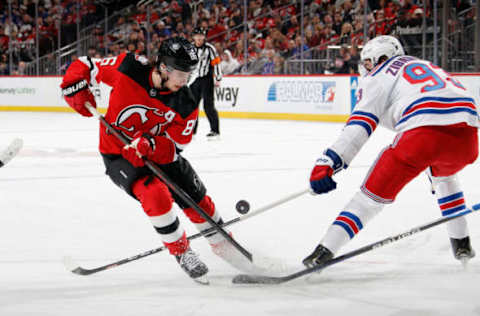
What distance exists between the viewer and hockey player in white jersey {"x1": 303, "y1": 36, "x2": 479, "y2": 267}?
236 cm

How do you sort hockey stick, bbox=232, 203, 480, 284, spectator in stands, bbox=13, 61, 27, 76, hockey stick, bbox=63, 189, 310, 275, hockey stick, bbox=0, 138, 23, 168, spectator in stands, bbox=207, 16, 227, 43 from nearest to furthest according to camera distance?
hockey stick, bbox=232, 203, 480, 284 < hockey stick, bbox=63, 189, 310, 275 < hockey stick, bbox=0, 138, 23, 168 < spectator in stands, bbox=207, 16, 227, 43 < spectator in stands, bbox=13, 61, 27, 76

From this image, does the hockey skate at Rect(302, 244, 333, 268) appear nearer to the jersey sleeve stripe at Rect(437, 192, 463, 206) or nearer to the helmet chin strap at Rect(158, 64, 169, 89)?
the jersey sleeve stripe at Rect(437, 192, 463, 206)

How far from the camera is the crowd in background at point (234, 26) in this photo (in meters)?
10.6

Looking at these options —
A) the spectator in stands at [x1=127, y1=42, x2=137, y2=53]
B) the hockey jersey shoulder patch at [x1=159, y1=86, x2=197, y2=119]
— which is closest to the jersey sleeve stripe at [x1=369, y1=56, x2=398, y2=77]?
the hockey jersey shoulder patch at [x1=159, y1=86, x2=197, y2=119]

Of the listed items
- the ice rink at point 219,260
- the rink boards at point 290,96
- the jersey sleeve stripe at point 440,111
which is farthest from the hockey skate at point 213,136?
the jersey sleeve stripe at point 440,111

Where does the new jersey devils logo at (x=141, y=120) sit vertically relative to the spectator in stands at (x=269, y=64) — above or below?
above

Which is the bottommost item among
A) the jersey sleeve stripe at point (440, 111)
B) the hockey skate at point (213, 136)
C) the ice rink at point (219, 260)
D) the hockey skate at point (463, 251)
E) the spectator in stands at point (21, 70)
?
the hockey skate at point (213, 136)

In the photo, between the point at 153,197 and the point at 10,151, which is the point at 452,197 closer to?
the point at 153,197

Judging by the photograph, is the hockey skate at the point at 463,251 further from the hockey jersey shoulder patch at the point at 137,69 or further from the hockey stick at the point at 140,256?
the hockey jersey shoulder patch at the point at 137,69

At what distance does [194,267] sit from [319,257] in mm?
508

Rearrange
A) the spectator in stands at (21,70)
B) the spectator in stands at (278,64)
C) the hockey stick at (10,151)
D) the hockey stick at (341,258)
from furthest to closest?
the spectator in stands at (21,70), the spectator in stands at (278,64), the hockey stick at (10,151), the hockey stick at (341,258)

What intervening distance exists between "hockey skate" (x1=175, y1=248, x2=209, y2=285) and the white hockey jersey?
0.72 metres

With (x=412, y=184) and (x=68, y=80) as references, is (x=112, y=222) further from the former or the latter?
(x=412, y=184)

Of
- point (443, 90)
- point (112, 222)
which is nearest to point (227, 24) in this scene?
point (112, 222)
